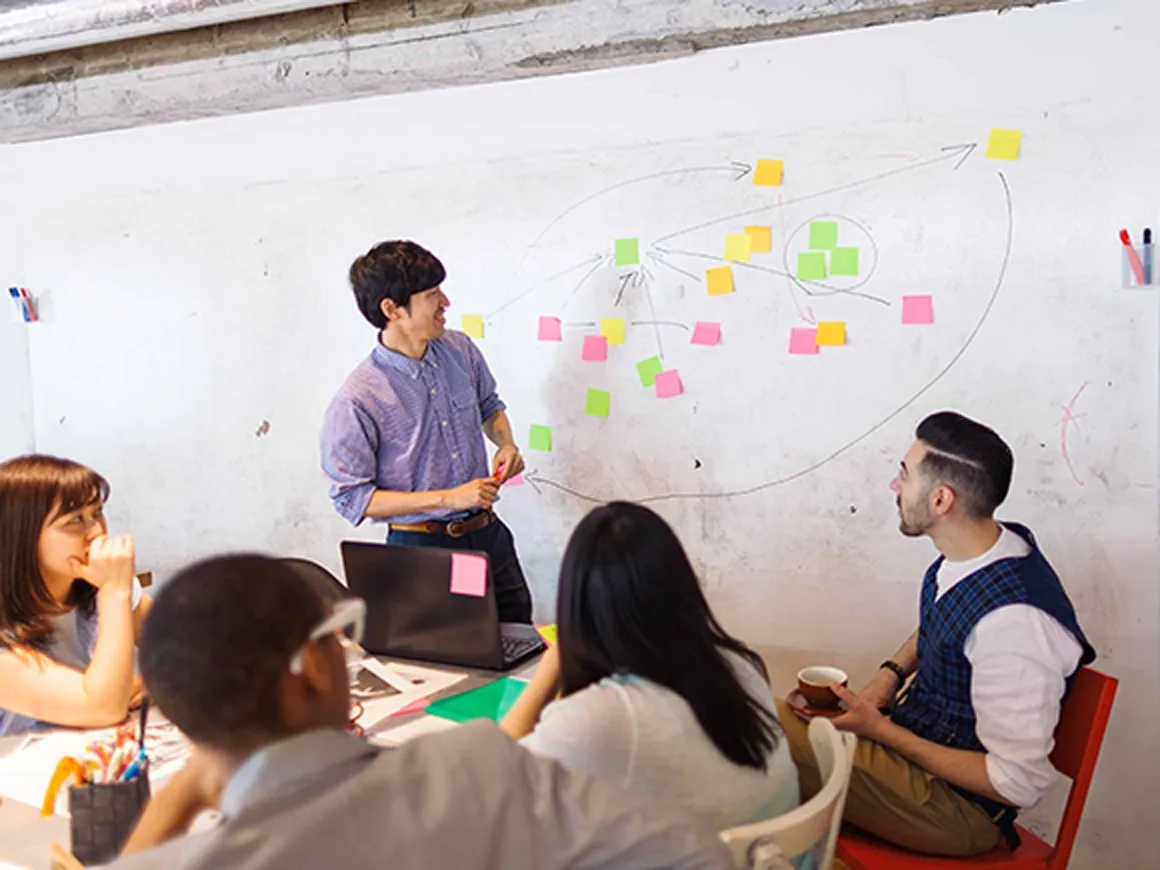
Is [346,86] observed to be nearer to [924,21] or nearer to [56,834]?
[924,21]

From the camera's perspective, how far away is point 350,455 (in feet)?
8.23

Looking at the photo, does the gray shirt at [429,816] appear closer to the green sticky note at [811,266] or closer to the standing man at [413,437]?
the standing man at [413,437]

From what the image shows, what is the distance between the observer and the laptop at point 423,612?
1955 mm

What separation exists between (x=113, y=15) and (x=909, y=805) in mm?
2804

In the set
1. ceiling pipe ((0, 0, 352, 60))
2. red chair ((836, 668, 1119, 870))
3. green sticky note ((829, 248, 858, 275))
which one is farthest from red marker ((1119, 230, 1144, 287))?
ceiling pipe ((0, 0, 352, 60))

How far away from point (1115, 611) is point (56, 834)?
2290 mm

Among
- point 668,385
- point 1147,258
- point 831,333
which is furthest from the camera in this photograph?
point 668,385

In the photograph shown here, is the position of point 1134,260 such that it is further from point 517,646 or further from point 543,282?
point 517,646

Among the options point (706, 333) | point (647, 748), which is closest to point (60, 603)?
point (647, 748)

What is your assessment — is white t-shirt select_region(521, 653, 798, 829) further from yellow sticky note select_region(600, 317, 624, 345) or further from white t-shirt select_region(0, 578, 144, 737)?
yellow sticky note select_region(600, 317, 624, 345)

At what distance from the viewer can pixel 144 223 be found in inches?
146

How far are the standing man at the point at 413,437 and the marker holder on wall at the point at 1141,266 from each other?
159 cm

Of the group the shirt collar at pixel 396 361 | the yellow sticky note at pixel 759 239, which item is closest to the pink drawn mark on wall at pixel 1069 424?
the yellow sticky note at pixel 759 239

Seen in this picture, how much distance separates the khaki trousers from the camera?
1745 millimetres
